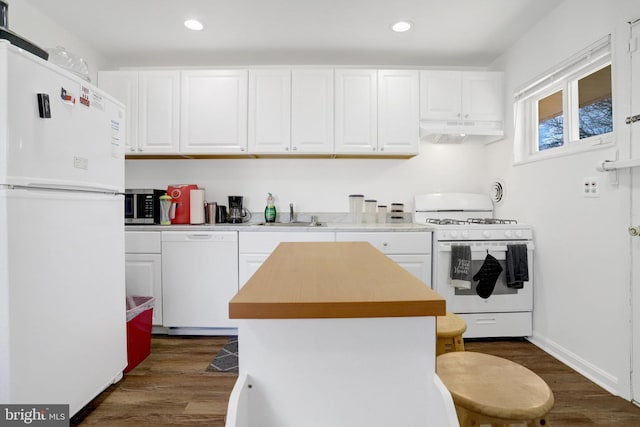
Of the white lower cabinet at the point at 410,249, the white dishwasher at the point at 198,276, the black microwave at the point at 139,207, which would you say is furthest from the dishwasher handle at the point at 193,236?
the white lower cabinet at the point at 410,249

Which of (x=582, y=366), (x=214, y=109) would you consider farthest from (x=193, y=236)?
(x=582, y=366)

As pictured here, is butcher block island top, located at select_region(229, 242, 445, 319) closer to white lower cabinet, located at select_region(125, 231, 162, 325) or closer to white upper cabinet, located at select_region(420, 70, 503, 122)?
white lower cabinet, located at select_region(125, 231, 162, 325)

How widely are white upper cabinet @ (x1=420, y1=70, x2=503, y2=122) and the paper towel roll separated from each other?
7.03 feet

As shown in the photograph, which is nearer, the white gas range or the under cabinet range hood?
the white gas range

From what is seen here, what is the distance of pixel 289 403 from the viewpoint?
2.25ft

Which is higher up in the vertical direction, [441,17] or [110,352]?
[441,17]

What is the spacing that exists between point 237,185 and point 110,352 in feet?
5.87

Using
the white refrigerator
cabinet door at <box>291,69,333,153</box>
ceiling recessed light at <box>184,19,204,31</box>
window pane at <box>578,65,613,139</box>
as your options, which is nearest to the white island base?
the white refrigerator

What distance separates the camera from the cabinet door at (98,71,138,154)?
2787mm

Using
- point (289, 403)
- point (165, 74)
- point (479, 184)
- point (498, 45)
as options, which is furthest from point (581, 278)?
point (165, 74)

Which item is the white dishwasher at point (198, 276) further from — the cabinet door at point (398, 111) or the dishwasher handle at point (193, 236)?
the cabinet door at point (398, 111)

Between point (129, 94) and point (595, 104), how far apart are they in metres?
3.64

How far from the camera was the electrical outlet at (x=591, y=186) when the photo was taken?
6.17 feet

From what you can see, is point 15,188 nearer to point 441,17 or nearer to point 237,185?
point 237,185
